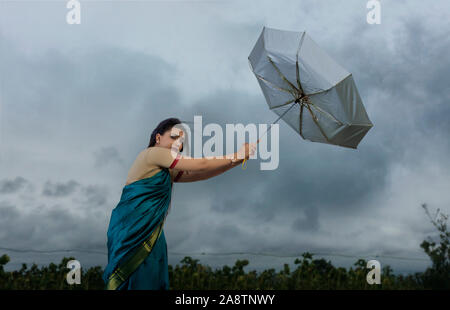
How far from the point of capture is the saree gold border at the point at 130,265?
3641mm

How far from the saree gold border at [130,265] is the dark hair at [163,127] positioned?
86cm

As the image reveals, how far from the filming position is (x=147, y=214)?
369cm

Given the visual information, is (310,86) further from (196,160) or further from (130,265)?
(130,265)

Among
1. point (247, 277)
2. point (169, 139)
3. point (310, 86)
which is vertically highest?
point (310, 86)

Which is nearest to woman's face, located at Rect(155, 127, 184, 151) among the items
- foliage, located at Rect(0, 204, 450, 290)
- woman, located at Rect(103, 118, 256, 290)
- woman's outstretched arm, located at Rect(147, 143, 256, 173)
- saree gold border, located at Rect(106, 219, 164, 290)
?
woman, located at Rect(103, 118, 256, 290)

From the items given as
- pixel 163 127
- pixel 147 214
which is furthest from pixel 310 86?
pixel 147 214

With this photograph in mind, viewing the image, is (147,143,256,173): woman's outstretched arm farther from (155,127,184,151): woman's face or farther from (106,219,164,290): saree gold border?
(106,219,164,290): saree gold border

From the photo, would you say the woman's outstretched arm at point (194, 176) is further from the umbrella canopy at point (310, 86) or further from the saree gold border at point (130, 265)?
the umbrella canopy at point (310, 86)

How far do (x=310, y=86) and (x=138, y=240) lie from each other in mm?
2096

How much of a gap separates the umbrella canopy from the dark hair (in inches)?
45.4

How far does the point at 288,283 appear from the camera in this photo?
6039 millimetres
